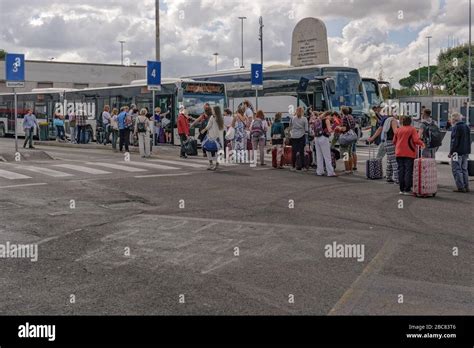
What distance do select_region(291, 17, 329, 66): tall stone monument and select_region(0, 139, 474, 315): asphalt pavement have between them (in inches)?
1186

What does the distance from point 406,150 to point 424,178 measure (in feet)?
2.33

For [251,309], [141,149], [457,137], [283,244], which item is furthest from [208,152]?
[251,309]

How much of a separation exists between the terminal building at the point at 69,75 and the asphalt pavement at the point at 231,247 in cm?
6322

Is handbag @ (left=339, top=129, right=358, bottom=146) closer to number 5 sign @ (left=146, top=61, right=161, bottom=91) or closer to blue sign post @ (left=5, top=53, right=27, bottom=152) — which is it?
number 5 sign @ (left=146, top=61, right=161, bottom=91)

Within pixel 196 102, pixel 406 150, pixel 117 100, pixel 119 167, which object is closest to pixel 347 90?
pixel 196 102

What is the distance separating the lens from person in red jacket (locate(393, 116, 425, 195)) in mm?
13945

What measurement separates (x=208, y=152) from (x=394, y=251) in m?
10.7

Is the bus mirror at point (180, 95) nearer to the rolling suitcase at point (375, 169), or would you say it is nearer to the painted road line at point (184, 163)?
the painted road line at point (184, 163)

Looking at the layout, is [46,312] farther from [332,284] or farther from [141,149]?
[141,149]

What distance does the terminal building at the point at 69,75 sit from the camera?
247 feet

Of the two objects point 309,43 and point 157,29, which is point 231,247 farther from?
point 309,43

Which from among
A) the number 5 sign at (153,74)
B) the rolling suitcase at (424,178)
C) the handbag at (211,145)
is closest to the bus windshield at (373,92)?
the number 5 sign at (153,74)

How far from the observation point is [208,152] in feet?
62.1

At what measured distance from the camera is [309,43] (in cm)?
4597
